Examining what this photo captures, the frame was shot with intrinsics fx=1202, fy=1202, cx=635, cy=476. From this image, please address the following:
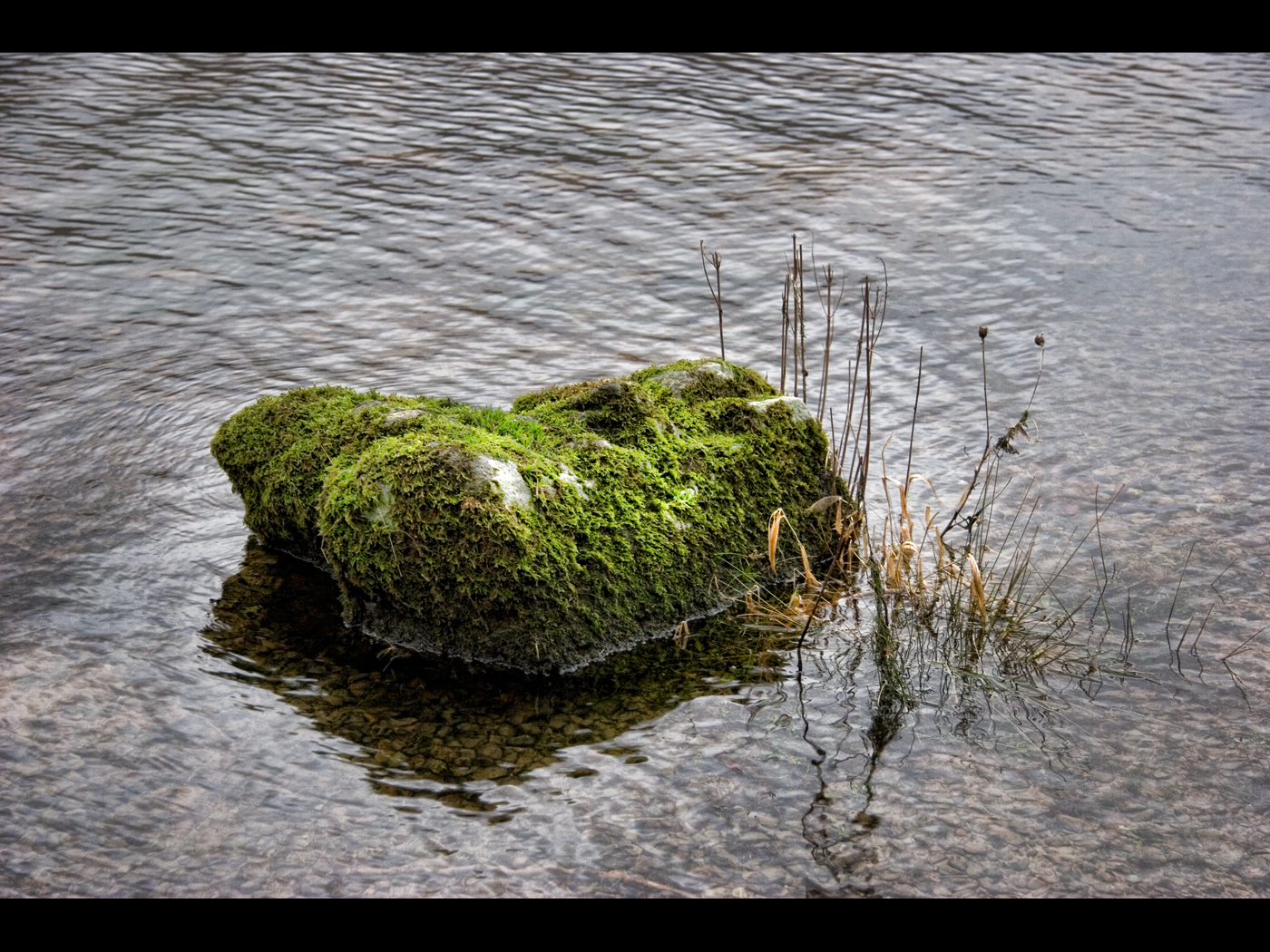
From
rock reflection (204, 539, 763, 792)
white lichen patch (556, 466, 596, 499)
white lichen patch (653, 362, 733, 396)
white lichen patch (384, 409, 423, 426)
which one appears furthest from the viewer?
white lichen patch (653, 362, 733, 396)

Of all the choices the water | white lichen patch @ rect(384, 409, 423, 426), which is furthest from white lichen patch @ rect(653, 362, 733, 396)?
the water

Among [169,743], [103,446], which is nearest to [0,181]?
[103,446]

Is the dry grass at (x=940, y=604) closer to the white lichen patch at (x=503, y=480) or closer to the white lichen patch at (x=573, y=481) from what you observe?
the white lichen patch at (x=573, y=481)

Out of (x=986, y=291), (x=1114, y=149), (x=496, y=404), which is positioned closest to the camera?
(x=496, y=404)

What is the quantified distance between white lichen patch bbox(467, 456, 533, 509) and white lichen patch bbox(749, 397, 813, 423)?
1.70 m

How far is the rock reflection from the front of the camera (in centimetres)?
530

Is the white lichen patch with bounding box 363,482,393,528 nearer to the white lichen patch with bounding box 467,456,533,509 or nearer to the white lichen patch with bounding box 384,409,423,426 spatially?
the white lichen patch with bounding box 467,456,533,509

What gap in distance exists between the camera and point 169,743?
17.5 ft

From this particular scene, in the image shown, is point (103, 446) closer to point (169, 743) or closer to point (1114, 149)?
point (169, 743)

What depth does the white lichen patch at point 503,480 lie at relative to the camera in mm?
5848

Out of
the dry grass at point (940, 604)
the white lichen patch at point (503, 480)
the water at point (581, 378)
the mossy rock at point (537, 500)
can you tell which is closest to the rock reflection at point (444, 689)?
the water at point (581, 378)

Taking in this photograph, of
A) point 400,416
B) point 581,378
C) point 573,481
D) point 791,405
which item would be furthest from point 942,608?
point 581,378

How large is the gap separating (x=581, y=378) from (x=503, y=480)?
362 cm

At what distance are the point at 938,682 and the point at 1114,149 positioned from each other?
35.6ft
